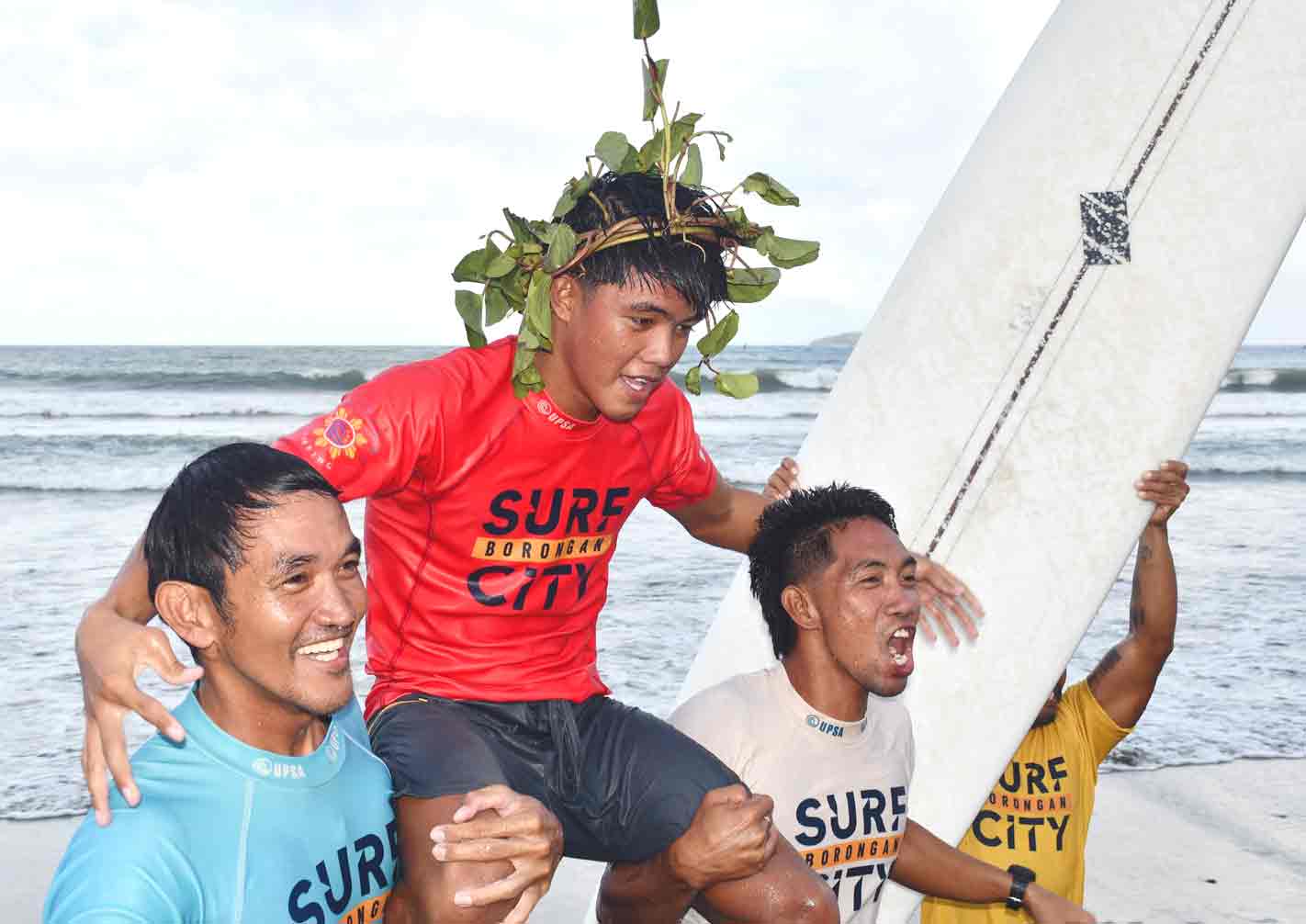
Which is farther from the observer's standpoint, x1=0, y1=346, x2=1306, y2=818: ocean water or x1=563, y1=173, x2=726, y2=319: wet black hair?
x1=0, y1=346, x2=1306, y2=818: ocean water

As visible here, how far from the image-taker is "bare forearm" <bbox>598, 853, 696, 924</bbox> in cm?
221

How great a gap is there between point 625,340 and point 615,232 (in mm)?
195

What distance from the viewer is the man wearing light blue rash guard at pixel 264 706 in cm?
165

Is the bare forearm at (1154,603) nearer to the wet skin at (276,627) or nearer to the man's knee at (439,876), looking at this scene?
the man's knee at (439,876)

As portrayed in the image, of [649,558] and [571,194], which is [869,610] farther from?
[649,558]

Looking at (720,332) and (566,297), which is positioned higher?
(720,332)

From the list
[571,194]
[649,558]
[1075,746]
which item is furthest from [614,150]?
[649,558]

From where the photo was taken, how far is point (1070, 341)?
138 inches

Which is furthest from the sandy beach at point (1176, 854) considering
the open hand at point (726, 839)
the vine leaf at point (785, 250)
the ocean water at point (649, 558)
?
the vine leaf at point (785, 250)

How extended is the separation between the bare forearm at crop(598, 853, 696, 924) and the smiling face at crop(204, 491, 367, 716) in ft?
2.37

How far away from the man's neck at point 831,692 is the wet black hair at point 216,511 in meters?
1.13

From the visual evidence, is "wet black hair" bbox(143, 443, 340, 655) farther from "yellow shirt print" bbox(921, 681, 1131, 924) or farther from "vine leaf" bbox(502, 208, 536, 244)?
"yellow shirt print" bbox(921, 681, 1131, 924)

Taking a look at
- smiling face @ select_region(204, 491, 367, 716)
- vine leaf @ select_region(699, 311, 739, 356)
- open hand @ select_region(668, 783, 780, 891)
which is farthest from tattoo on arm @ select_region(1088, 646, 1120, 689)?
smiling face @ select_region(204, 491, 367, 716)

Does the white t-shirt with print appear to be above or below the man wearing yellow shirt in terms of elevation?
below
